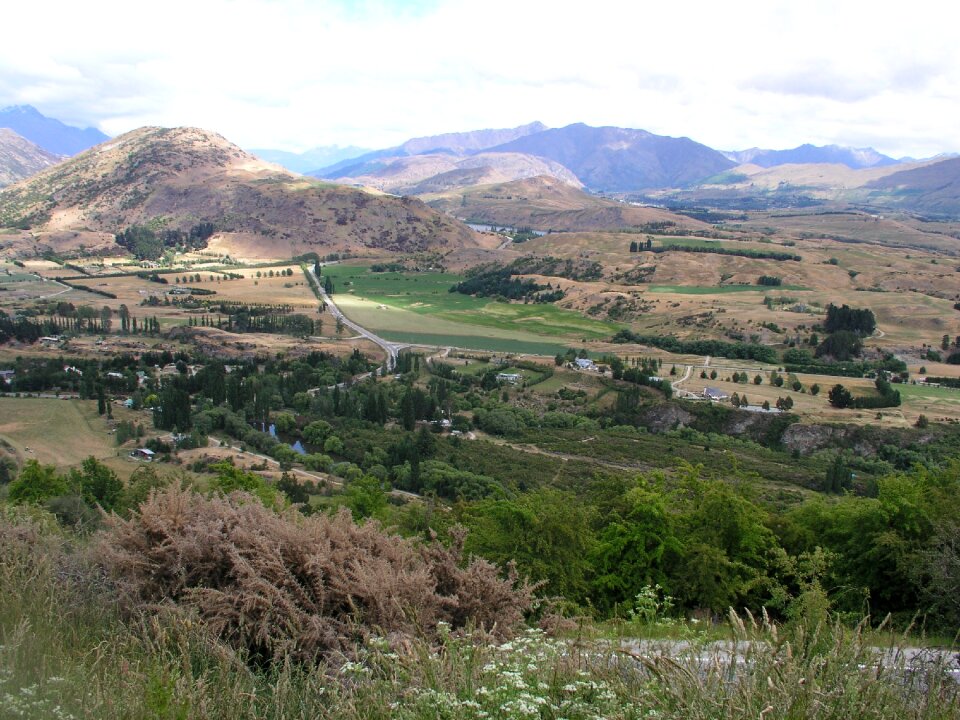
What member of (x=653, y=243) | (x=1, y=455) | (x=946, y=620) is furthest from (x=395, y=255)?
(x=946, y=620)

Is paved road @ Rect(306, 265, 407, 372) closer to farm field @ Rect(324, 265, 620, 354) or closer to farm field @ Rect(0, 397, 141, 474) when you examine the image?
farm field @ Rect(324, 265, 620, 354)

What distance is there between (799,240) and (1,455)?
174 meters

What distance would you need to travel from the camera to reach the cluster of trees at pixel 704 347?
7800cm

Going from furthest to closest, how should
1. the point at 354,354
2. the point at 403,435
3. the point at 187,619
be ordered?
1. the point at 354,354
2. the point at 403,435
3. the point at 187,619

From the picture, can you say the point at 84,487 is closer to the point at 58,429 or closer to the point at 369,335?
the point at 58,429

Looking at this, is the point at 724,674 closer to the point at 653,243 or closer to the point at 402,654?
the point at 402,654

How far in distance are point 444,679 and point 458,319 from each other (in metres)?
94.4

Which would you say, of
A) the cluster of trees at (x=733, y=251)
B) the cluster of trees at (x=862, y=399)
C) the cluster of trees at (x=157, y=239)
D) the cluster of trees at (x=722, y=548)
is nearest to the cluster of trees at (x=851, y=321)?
the cluster of trees at (x=862, y=399)

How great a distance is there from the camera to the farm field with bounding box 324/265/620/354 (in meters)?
87.8

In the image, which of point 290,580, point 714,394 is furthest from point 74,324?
point 290,580

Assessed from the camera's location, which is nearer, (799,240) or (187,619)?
(187,619)

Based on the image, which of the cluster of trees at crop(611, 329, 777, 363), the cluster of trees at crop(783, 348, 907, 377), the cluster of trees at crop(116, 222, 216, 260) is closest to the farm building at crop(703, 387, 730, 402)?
the cluster of trees at crop(783, 348, 907, 377)

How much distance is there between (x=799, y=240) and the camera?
17212cm

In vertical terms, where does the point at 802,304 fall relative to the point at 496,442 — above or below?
above
